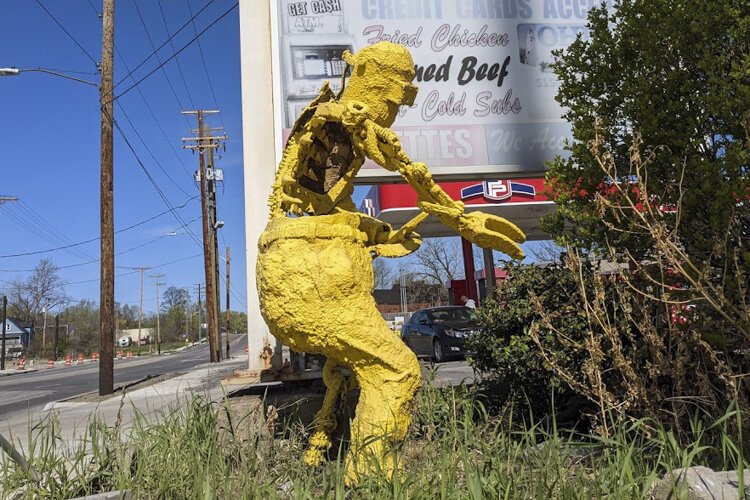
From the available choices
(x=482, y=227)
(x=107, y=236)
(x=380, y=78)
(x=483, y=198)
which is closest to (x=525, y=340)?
(x=482, y=227)

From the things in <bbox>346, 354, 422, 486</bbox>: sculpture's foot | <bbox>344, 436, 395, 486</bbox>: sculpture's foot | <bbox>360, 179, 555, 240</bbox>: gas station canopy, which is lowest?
<bbox>344, 436, 395, 486</bbox>: sculpture's foot

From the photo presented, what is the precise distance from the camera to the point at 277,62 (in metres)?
6.42

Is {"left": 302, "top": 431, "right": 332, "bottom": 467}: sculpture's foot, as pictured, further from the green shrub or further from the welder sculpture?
the green shrub

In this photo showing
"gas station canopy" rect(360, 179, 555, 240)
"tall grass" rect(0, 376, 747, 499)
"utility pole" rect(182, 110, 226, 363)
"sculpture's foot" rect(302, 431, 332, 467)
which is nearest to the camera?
"tall grass" rect(0, 376, 747, 499)

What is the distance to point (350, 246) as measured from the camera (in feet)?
9.37

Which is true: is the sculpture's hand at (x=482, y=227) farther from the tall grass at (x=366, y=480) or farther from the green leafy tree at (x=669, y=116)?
the tall grass at (x=366, y=480)

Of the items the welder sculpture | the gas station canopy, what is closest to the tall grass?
the welder sculpture

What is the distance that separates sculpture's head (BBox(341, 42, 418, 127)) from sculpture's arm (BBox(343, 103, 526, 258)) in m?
0.21

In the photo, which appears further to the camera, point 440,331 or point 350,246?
point 440,331

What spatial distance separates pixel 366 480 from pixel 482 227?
1484 millimetres

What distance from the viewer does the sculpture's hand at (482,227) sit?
2988mm

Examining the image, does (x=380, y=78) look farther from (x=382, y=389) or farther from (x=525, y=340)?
(x=525, y=340)

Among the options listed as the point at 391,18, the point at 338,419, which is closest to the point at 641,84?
the point at 338,419

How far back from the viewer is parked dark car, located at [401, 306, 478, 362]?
11.0m
